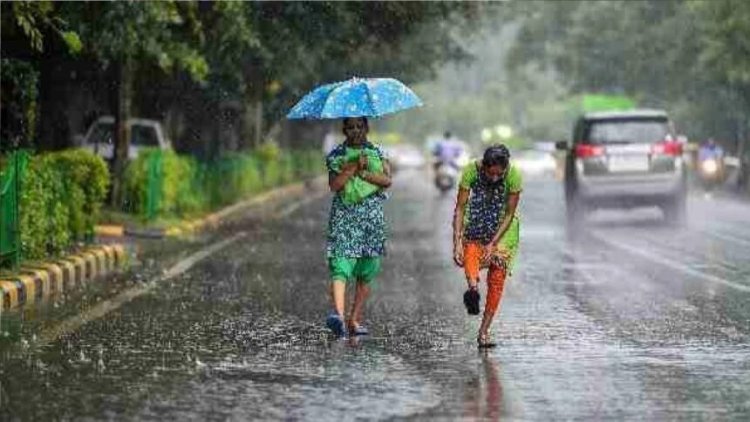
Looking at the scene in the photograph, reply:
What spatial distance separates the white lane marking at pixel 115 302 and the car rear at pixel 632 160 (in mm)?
7379

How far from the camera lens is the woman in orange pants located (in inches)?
408

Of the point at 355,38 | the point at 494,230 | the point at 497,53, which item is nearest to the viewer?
the point at 494,230

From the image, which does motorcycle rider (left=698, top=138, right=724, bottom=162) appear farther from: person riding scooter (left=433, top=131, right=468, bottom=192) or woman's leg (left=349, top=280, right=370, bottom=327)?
woman's leg (left=349, top=280, right=370, bottom=327)

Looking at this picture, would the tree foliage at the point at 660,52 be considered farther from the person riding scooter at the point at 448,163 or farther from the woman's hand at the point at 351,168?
the woman's hand at the point at 351,168

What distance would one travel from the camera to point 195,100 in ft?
110

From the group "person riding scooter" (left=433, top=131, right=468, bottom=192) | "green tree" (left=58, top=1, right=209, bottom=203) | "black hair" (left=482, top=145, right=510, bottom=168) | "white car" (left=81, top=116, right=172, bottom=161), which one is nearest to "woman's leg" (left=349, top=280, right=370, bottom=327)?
"black hair" (left=482, top=145, right=510, bottom=168)

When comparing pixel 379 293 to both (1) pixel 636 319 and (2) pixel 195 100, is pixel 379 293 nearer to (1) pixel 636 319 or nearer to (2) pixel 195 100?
(1) pixel 636 319

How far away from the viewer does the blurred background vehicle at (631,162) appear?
2459 centimetres

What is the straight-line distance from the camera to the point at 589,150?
2495 cm

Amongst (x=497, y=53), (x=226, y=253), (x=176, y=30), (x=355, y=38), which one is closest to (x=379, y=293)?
(x=226, y=253)

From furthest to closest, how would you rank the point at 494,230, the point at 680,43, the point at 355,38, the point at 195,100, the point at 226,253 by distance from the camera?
the point at 680,43
the point at 195,100
the point at 355,38
the point at 226,253
the point at 494,230

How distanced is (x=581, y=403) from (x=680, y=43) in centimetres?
4241

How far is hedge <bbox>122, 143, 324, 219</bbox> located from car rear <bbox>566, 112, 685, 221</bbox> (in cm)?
684

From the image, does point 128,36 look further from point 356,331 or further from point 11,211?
point 356,331
